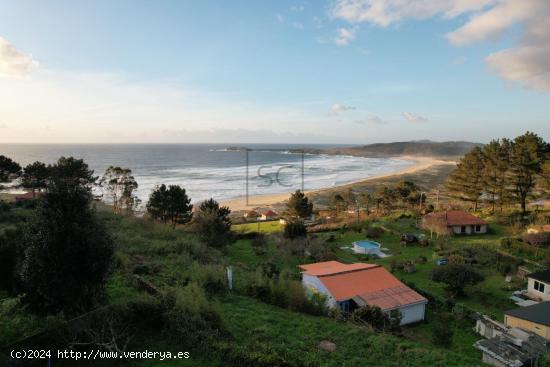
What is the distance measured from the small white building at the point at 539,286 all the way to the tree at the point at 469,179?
22278 mm

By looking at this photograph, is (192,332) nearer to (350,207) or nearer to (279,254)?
(279,254)

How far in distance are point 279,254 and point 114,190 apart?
28.1 metres

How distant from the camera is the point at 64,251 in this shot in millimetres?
7965

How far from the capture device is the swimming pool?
84.0ft

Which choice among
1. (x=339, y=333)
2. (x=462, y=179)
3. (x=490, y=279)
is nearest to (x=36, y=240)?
(x=339, y=333)

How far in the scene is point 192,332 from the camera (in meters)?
8.26

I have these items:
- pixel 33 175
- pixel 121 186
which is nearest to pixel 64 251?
pixel 33 175

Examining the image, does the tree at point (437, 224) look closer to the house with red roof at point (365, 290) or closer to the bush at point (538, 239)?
the bush at point (538, 239)

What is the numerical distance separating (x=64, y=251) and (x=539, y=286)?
20.0 meters

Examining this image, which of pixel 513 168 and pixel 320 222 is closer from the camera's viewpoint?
pixel 513 168

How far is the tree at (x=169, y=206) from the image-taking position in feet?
97.9

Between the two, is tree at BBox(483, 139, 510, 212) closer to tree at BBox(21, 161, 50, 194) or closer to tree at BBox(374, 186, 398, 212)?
tree at BBox(374, 186, 398, 212)

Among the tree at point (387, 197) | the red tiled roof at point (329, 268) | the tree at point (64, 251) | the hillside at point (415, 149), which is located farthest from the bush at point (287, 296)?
the hillside at point (415, 149)

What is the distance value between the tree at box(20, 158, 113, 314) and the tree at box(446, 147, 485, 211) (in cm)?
3862
